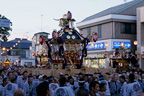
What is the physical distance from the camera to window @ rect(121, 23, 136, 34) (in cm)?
4169

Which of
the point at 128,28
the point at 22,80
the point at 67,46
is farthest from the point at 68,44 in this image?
the point at 128,28

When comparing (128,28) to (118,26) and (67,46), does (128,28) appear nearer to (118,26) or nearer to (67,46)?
(118,26)

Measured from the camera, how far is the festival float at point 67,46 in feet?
80.1

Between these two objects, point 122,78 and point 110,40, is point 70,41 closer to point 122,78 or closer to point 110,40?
point 122,78

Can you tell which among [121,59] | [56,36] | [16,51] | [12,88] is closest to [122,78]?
[12,88]

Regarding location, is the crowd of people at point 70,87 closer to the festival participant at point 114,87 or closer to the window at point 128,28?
the festival participant at point 114,87

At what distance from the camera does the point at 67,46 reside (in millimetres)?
25016

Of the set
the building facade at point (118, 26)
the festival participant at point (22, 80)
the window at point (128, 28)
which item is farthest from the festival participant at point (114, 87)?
the window at point (128, 28)

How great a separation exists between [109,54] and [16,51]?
37020 mm

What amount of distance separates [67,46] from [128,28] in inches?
786

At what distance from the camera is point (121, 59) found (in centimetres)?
2841

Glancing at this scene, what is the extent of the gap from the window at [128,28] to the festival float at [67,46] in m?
17.9

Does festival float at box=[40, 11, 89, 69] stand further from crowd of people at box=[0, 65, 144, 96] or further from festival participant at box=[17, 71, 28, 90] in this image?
festival participant at box=[17, 71, 28, 90]

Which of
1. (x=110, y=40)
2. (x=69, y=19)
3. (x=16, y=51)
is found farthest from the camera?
(x=16, y=51)
